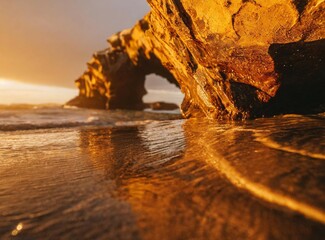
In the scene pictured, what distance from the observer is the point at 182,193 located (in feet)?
6.19

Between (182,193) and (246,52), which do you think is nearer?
(182,193)

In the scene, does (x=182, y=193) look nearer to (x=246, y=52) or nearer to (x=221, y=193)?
(x=221, y=193)

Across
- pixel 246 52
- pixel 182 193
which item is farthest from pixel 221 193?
pixel 246 52

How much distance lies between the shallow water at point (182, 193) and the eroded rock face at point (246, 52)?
5.98 ft

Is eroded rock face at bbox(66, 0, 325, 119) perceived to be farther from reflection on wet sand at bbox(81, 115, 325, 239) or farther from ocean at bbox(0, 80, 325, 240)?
reflection on wet sand at bbox(81, 115, 325, 239)

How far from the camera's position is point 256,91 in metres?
5.36

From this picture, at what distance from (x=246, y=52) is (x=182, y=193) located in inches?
140

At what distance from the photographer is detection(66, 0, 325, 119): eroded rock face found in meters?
4.18

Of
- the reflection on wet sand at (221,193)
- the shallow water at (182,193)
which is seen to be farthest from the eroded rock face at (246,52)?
the reflection on wet sand at (221,193)

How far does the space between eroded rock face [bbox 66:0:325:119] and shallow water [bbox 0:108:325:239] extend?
5.98 ft

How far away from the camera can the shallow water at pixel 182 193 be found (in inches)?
57.8

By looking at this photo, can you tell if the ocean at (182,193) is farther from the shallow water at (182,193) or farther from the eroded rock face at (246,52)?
the eroded rock face at (246,52)

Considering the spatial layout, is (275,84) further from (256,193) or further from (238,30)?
(256,193)

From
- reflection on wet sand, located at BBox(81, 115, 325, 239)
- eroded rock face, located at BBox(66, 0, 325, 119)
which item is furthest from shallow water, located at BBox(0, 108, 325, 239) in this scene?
eroded rock face, located at BBox(66, 0, 325, 119)
